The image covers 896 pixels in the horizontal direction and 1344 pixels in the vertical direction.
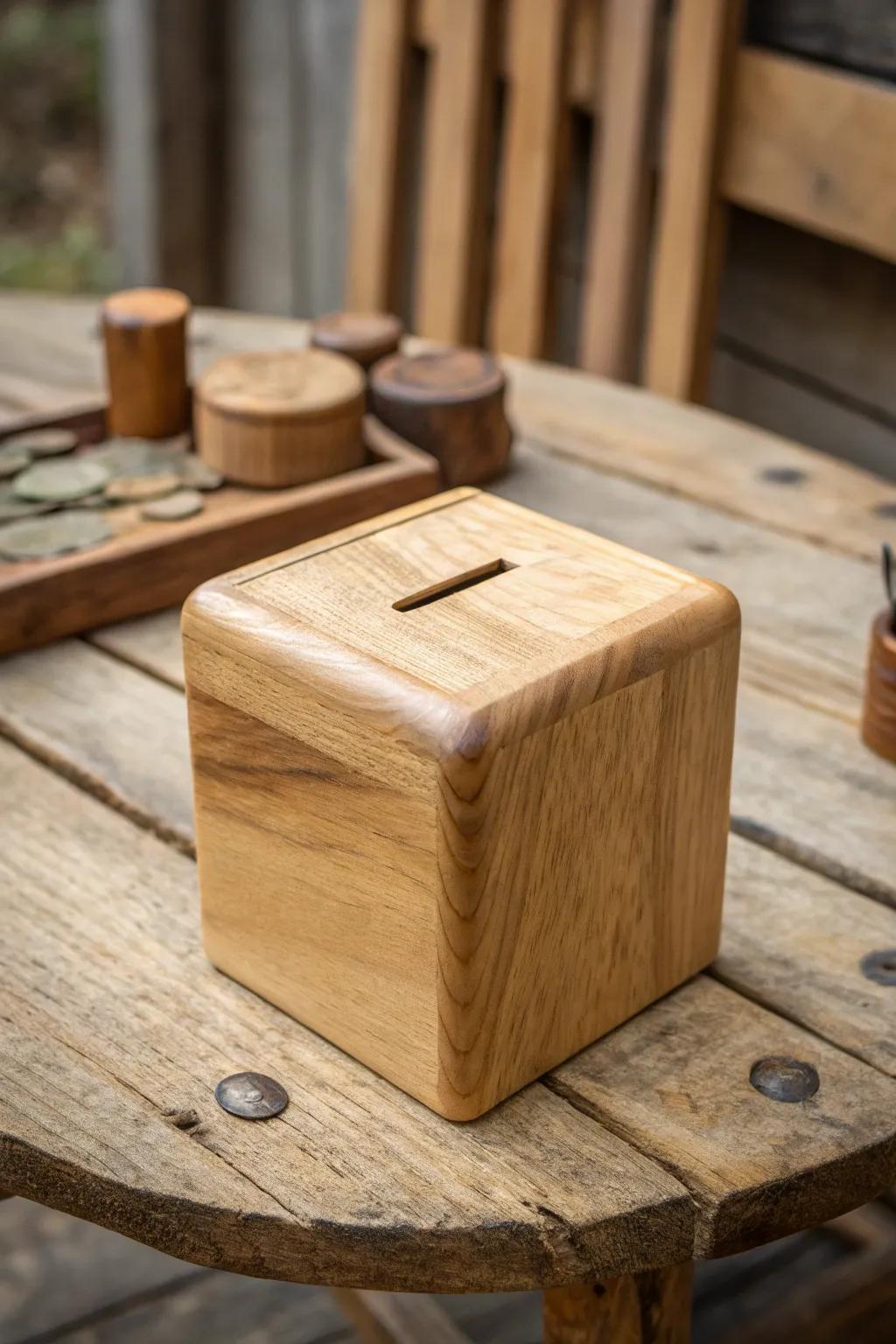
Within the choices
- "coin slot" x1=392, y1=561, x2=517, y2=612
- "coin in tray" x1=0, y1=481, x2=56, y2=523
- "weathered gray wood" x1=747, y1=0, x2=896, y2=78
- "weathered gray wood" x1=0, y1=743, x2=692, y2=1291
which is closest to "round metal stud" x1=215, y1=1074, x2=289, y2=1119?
"weathered gray wood" x1=0, y1=743, x2=692, y2=1291

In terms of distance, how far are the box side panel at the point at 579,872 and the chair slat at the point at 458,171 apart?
142cm

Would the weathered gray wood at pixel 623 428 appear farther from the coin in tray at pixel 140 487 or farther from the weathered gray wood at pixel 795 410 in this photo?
the weathered gray wood at pixel 795 410

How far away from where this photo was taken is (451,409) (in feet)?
4.34

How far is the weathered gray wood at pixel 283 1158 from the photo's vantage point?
68 centimetres

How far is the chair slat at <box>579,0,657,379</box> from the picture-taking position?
1.85m

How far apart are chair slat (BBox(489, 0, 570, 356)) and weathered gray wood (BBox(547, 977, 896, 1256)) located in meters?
1.37

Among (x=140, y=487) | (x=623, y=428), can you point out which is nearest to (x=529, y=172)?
(x=623, y=428)

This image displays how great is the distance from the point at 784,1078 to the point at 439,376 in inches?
30.5

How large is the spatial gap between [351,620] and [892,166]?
1165mm

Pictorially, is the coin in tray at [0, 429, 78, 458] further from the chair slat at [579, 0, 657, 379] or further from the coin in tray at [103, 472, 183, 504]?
the chair slat at [579, 0, 657, 379]

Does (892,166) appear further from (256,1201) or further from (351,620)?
(256,1201)

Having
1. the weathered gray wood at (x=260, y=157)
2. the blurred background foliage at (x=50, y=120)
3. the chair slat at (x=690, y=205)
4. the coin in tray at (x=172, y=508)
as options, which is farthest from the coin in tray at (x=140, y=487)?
the blurred background foliage at (x=50, y=120)

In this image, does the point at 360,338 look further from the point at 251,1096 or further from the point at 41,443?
the point at 251,1096

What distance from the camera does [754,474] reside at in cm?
145
